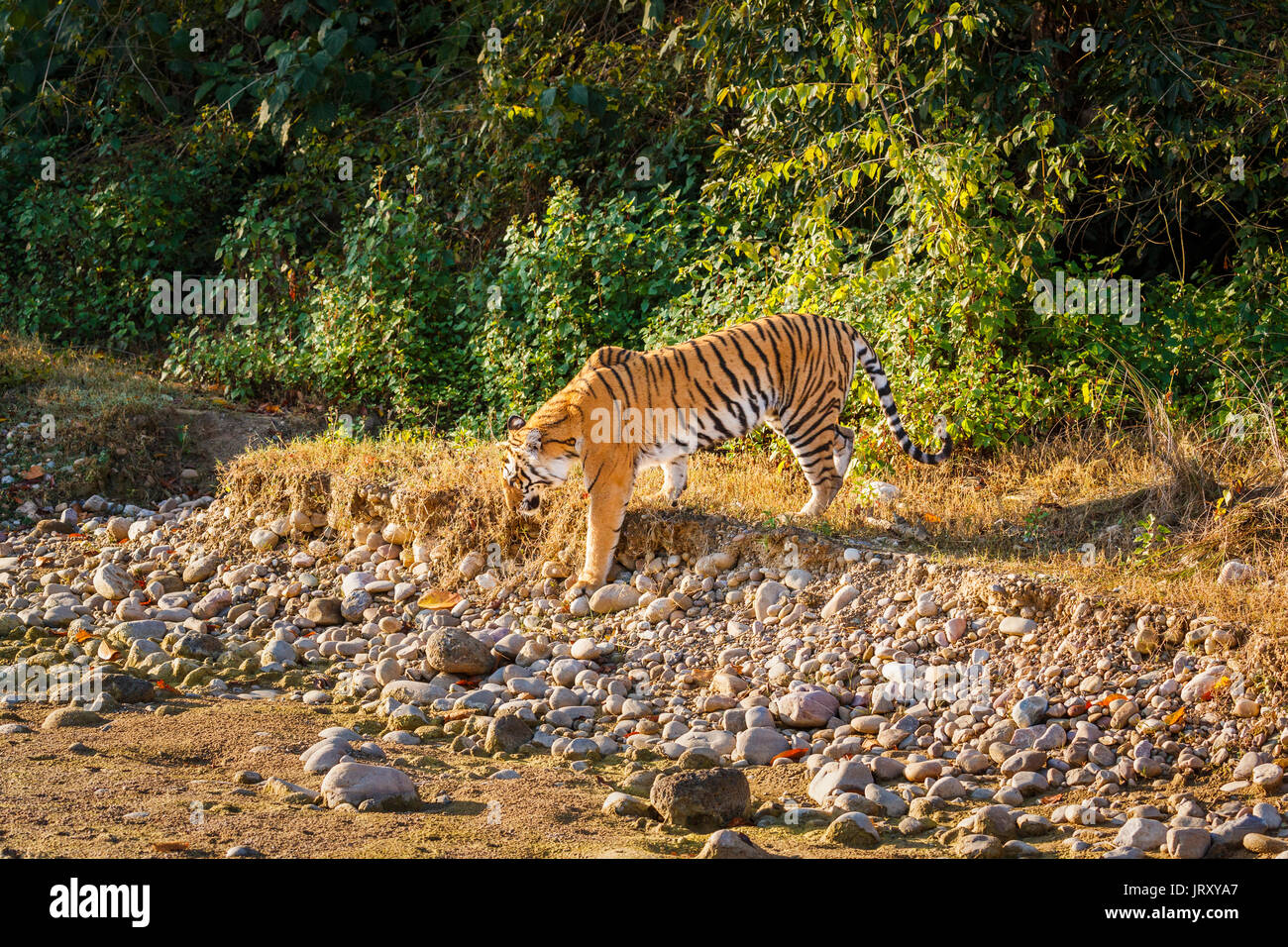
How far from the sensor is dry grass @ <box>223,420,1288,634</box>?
21.2 ft

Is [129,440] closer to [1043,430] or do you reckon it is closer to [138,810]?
[138,810]

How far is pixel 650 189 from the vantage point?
38.8 feet

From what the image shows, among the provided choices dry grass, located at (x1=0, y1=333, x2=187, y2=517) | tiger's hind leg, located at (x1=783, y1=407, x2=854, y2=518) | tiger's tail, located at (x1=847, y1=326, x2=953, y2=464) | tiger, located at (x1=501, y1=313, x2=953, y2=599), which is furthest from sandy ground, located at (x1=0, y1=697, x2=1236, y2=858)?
dry grass, located at (x1=0, y1=333, x2=187, y2=517)

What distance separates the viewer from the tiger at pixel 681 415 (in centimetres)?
721

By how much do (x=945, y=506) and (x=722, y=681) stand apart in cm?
225

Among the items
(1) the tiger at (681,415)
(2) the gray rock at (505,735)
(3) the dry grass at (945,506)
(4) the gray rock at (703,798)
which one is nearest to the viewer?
(4) the gray rock at (703,798)

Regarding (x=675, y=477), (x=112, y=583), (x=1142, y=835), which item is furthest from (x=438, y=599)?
(x=1142, y=835)

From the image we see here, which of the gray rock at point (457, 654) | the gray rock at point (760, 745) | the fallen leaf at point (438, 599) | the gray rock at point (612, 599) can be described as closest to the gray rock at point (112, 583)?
the fallen leaf at point (438, 599)

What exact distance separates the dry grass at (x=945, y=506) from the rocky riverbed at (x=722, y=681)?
0.14 metres

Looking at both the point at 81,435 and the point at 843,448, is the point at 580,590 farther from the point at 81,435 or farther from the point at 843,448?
the point at 81,435

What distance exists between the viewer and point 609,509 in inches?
281

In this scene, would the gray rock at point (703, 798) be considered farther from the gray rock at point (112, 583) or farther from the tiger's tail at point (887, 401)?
the gray rock at point (112, 583)

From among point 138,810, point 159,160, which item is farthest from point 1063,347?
point 159,160

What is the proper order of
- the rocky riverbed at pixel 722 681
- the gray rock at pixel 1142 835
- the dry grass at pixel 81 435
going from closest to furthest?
the gray rock at pixel 1142 835
the rocky riverbed at pixel 722 681
the dry grass at pixel 81 435
